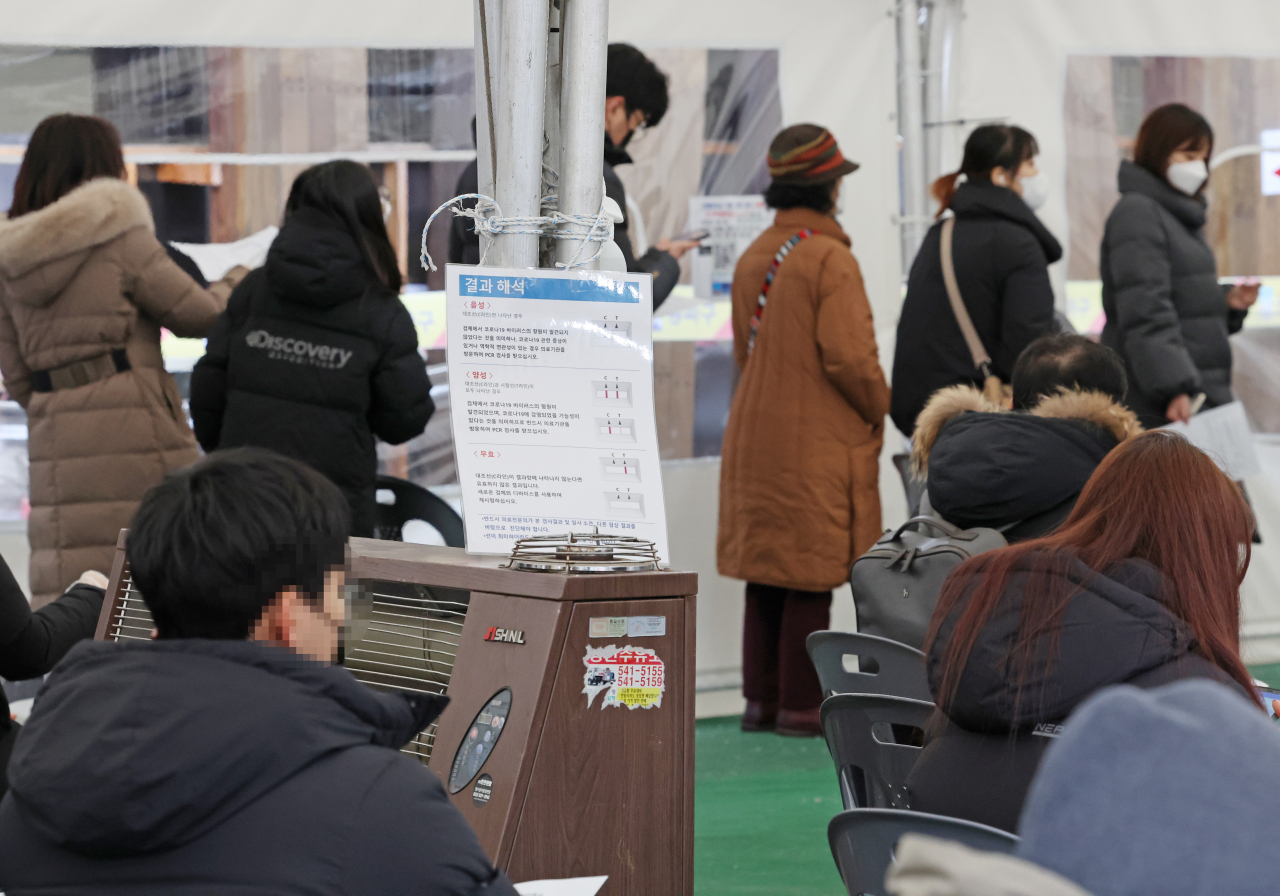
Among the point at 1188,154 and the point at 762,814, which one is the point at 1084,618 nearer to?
the point at 762,814

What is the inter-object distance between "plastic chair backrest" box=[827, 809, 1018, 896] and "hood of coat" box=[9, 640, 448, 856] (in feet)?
2.04

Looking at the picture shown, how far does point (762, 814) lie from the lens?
370 centimetres

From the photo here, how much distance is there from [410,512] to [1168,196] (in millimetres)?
2521

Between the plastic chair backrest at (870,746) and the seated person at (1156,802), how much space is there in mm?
1398

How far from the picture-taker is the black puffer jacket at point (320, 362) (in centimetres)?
315

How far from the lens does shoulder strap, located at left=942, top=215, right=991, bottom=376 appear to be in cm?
398

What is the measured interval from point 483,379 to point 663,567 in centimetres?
37

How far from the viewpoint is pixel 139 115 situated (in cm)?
405

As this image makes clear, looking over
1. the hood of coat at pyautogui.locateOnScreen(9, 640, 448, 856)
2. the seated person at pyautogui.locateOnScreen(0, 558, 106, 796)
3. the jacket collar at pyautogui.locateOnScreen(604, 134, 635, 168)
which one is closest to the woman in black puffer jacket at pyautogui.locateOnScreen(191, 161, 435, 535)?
the jacket collar at pyautogui.locateOnScreen(604, 134, 635, 168)

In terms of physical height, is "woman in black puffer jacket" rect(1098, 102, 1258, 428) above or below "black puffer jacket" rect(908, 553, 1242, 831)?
above

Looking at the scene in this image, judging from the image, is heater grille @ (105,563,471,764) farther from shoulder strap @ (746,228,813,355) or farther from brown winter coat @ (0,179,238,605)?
shoulder strap @ (746,228,813,355)

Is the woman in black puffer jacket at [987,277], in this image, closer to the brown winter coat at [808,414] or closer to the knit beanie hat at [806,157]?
the brown winter coat at [808,414]

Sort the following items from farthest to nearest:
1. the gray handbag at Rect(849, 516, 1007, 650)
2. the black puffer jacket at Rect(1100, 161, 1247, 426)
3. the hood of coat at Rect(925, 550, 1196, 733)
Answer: the black puffer jacket at Rect(1100, 161, 1247, 426)
the gray handbag at Rect(849, 516, 1007, 650)
the hood of coat at Rect(925, 550, 1196, 733)

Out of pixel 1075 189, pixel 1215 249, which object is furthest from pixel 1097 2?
pixel 1215 249
